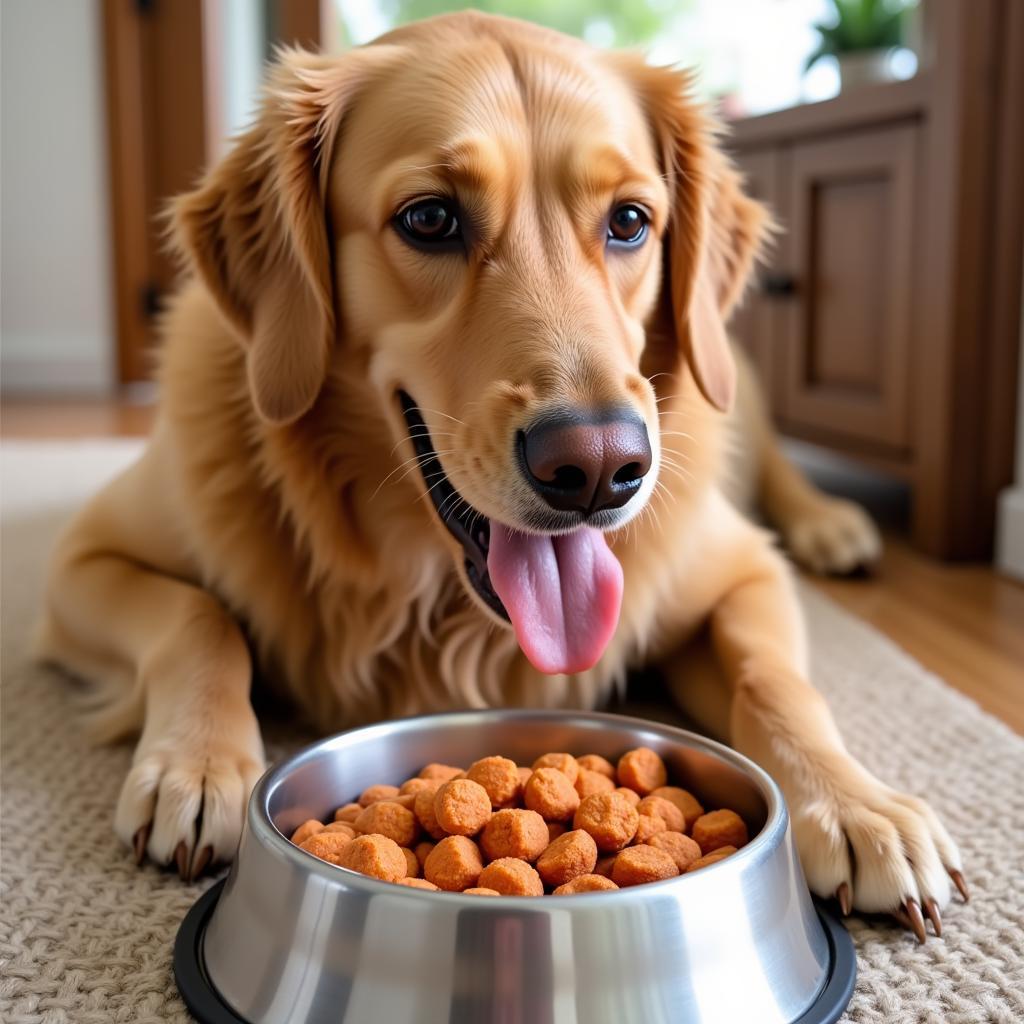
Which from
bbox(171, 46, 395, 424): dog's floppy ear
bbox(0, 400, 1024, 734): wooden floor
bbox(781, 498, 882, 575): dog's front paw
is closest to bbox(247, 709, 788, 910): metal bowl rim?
bbox(171, 46, 395, 424): dog's floppy ear

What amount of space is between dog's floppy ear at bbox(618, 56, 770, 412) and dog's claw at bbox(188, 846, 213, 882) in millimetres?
872

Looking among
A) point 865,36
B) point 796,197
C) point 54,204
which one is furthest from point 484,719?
point 54,204

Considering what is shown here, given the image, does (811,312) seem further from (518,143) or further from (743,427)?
(518,143)

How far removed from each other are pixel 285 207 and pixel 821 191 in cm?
202

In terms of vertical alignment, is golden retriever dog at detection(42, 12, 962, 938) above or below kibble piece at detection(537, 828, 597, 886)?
above

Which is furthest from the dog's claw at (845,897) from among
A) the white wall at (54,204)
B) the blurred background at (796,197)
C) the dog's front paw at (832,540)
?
the white wall at (54,204)

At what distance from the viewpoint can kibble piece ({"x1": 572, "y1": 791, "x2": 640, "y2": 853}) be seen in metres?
1.11

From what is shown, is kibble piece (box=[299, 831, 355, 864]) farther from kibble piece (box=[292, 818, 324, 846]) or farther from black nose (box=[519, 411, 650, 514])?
black nose (box=[519, 411, 650, 514])

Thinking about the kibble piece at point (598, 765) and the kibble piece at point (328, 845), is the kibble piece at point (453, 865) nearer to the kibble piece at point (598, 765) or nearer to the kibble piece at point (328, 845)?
the kibble piece at point (328, 845)

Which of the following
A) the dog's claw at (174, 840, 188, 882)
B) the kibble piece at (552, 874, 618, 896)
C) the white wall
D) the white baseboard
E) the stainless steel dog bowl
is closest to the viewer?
the stainless steel dog bowl

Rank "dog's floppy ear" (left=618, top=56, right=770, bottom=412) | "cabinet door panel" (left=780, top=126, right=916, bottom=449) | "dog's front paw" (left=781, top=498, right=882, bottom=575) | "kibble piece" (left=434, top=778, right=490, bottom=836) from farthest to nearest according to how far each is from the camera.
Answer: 1. "cabinet door panel" (left=780, top=126, right=916, bottom=449)
2. "dog's front paw" (left=781, top=498, right=882, bottom=575)
3. "dog's floppy ear" (left=618, top=56, right=770, bottom=412)
4. "kibble piece" (left=434, top=778, right=490, bottom=836)

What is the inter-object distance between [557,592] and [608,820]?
1.05 ft

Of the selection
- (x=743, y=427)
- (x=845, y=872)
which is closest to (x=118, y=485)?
(x=845, y=872)

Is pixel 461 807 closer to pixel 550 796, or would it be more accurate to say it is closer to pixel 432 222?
pixel 550 796
